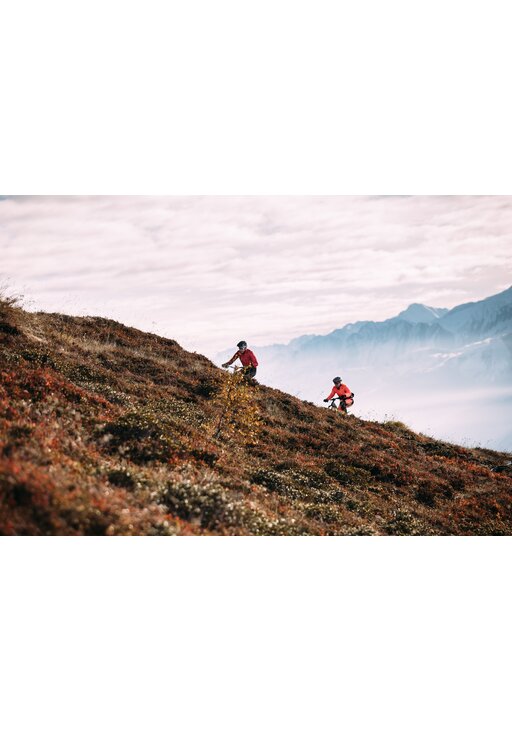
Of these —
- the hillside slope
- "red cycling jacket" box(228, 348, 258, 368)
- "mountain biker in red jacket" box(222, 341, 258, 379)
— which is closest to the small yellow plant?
the hillside slope

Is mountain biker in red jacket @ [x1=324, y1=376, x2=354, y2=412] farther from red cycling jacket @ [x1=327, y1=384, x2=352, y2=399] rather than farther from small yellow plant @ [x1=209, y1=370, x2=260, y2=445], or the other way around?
small yellow plant @ [x1=209, y1=370, x2=260, y2=445]

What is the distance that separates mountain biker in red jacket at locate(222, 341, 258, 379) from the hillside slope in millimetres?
A: 921

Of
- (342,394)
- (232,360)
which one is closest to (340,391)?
(342,394)

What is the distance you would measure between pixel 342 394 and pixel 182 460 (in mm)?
14355

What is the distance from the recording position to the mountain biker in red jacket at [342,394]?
2438 centimetres

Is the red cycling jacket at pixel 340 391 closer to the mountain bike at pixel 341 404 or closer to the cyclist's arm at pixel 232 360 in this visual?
the mountain bike at pixel 341 404

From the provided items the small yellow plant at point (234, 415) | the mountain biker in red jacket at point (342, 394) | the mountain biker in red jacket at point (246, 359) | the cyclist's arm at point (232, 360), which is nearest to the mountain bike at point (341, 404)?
the mountain biker in red jacket at point (342, 394)

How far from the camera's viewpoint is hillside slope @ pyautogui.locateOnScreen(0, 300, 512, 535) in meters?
8.23

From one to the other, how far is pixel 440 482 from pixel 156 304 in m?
11.0

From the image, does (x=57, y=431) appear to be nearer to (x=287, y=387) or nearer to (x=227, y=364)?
(x=227, y=364)

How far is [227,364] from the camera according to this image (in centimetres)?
1850

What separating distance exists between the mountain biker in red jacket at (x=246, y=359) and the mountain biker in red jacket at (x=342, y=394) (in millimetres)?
5350

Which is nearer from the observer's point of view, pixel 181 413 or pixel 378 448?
pixel 181 413
